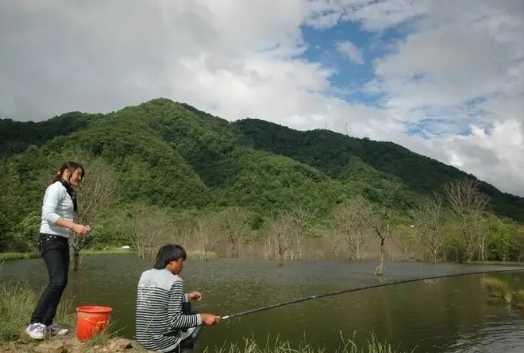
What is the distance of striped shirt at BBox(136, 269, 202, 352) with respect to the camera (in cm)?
449

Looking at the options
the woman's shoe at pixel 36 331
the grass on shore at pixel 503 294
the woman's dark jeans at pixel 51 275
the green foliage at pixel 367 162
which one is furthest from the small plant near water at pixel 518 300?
the green foliage at pixel 367 162

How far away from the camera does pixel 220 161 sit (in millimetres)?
102875

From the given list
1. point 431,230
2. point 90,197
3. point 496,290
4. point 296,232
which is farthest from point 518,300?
point 296,232

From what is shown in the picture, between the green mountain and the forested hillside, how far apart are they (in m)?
0.27

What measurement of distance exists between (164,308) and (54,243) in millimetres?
1674

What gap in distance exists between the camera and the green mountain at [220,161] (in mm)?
79125

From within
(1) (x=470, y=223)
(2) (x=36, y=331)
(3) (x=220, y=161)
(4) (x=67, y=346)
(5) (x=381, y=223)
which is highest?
(3) (x=220, y=161)

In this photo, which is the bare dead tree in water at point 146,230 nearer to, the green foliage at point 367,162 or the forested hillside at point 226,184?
the forested hillside at point 226,184

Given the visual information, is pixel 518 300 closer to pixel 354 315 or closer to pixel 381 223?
pixel 354 315

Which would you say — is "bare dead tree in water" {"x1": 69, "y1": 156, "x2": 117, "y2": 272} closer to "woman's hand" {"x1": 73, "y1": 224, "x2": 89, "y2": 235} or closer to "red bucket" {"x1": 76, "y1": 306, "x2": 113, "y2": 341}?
"red bucket" {"x1": 76, "y1": 306, "x2": 113, "y2": 341}

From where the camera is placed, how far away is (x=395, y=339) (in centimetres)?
1216

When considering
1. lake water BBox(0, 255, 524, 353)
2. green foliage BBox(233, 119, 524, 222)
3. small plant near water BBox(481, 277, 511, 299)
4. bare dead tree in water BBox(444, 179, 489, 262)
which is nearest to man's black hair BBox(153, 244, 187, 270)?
lake water BBox(0, 255, 524, 353)

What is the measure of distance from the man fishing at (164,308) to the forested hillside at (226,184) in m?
23.7

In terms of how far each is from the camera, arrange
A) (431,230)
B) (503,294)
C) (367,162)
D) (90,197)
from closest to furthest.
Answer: (503,294) → (90,197) → (431,230) → (367,162)
